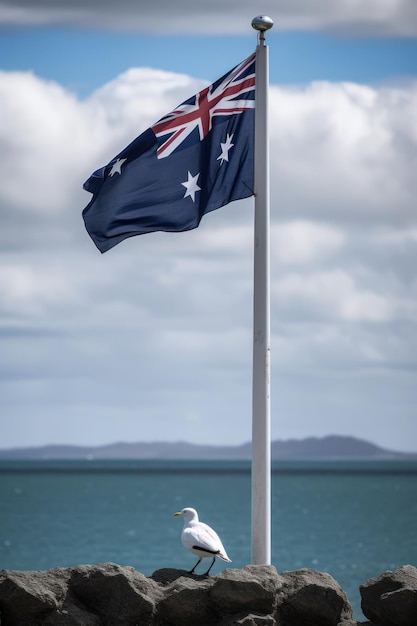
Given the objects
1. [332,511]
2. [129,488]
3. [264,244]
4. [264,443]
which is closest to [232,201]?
[264,244]

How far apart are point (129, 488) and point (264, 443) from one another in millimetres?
149366

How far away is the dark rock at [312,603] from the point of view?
12.9 m

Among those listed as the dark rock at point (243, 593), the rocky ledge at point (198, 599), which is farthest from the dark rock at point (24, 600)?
the dark rock at point (243, 593)

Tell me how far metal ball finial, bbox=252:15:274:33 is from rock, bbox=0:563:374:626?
6.24 meters

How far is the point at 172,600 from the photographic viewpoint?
1295 centimetres

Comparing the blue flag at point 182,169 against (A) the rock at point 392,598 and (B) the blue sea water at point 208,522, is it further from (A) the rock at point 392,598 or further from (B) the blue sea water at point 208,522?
(B) the blue sea water at point 208,522

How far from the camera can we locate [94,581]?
13086mm

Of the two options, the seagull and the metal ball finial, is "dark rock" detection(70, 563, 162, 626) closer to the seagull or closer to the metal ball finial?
the seagull

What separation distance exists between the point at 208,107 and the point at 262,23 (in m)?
1.38

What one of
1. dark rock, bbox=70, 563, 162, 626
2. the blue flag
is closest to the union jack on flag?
the blue flag

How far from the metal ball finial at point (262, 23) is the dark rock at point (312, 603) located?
6.37m

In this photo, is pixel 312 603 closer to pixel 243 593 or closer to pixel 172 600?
pixel 243 593

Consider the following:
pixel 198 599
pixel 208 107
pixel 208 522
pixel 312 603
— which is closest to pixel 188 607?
pixel 198 599

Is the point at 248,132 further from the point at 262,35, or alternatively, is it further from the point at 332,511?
the point at 332,511
